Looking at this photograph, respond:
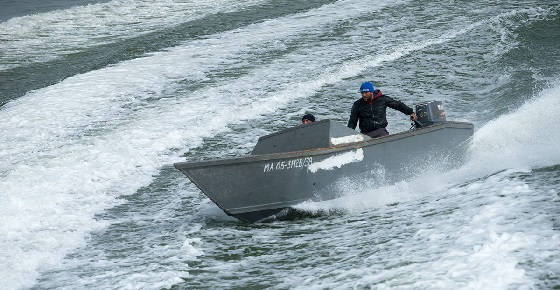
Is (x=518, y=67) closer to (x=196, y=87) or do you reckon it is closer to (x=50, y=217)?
(x=196, y=87)

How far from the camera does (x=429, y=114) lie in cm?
1162

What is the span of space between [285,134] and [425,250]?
308cm

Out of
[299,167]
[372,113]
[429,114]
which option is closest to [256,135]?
[372,113]

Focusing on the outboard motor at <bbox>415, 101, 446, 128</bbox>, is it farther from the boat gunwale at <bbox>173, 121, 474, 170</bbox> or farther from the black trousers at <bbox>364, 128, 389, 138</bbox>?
the black trousers at <bbox>364, 128, 389, 138</bbox>

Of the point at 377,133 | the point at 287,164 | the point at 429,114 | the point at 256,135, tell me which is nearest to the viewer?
the point at 287,164

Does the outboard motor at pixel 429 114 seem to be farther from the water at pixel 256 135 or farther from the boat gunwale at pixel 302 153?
the water at pixel 256 135

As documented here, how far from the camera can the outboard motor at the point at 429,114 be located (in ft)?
38.1

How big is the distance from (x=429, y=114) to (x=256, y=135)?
376 cm

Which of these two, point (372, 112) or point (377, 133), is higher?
point (372, 112)

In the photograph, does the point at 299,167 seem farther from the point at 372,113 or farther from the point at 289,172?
the point at 372,113

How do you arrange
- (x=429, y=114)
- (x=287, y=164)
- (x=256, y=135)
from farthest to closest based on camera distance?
(x=256, y=135) → (x=429, y=114) → (x=287, y=164)

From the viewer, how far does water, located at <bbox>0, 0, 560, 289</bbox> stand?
812 cm

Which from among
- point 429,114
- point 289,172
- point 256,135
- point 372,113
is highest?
point 372,113

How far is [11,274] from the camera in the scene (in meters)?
8.84
